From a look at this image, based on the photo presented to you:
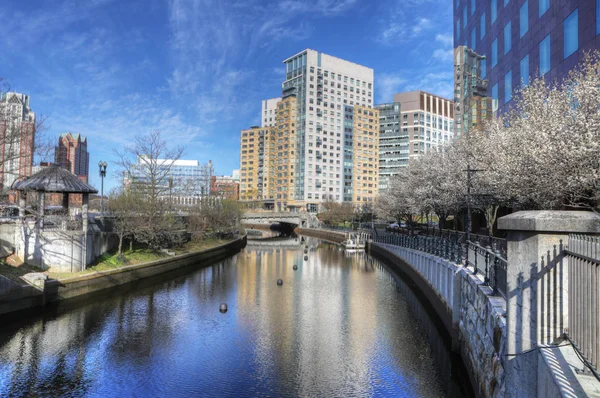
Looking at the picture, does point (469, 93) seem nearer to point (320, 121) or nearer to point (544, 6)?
point (544, 6)

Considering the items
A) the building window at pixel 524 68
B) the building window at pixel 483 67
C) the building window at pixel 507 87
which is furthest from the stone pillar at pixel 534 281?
the building window at pixel 483 67

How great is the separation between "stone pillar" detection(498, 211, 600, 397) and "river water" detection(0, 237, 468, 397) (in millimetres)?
6935

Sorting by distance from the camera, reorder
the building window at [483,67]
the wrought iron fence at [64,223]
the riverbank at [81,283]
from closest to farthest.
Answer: the riverbank at [81,283]
the wrought iron fence at [64,223]
the building window at [483,67]

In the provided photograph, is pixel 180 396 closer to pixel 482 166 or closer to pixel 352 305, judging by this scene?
pixel 352 305

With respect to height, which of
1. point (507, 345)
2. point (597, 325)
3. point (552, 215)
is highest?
point (552, 215)

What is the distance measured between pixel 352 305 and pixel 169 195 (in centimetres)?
2610

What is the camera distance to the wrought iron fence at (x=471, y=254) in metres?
10.8

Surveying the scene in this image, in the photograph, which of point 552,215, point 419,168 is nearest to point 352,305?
point 552,215

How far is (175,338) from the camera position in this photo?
17.8 meters

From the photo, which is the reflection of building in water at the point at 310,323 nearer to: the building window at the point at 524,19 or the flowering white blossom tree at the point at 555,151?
the flowering white blossom tree at the point at 555,151

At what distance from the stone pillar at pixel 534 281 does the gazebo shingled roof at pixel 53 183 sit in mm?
28752

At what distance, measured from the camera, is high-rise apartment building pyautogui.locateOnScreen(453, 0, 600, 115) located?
2341 cm

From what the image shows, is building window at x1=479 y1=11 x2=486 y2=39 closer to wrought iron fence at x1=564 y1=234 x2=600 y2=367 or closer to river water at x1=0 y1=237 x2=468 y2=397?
river water at x1=0 y1=237 x2=468 y2=397

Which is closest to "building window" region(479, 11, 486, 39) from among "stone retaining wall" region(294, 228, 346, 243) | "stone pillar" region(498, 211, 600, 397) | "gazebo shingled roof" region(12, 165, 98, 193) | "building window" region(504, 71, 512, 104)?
"building window" region(504, 71, 512, 104)
